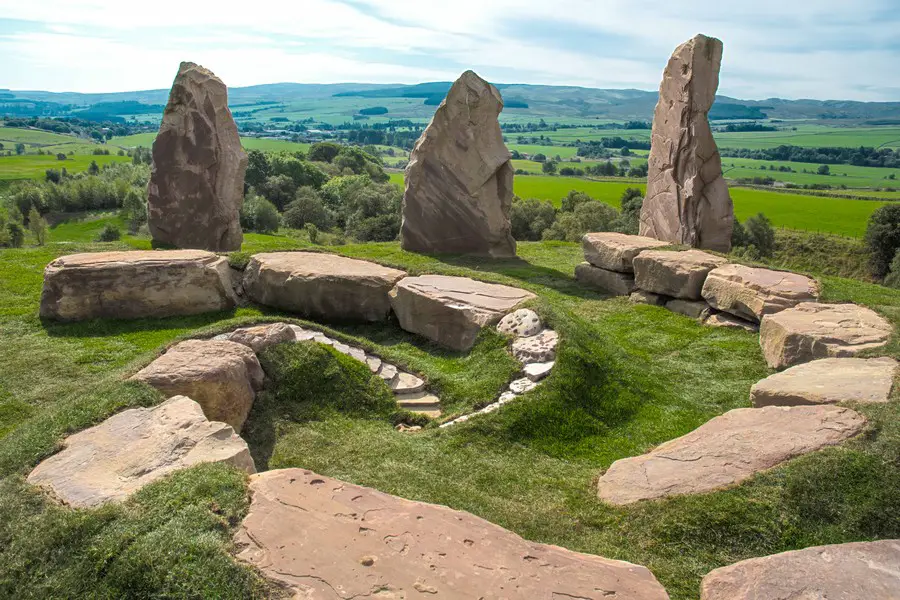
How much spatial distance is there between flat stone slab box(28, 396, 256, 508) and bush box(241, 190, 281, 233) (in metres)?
37.9

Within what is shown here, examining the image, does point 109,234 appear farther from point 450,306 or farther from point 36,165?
point 36,165

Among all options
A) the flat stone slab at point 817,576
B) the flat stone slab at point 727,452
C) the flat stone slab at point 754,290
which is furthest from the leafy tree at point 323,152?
the flat stone slab at point 817,576

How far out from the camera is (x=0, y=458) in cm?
616

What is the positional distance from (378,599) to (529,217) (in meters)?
33.3

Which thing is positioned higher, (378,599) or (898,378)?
(898,378)

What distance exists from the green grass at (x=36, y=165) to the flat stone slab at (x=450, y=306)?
7132cm

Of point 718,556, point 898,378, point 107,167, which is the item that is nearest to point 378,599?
point 718,556

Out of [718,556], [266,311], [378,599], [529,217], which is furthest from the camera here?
[529,217]

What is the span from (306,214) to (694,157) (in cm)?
3595

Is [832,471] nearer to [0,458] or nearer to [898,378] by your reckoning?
[898,378]

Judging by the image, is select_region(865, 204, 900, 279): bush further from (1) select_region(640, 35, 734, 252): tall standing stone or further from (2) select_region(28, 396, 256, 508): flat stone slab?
(2) select_region(28, 396, 256, 508): flat stone slab

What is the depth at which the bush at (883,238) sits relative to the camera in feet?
113

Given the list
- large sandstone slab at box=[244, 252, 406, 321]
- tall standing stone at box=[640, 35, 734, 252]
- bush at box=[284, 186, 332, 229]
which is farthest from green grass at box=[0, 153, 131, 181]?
tall standing stone at box=[640, 35, 734, 252]

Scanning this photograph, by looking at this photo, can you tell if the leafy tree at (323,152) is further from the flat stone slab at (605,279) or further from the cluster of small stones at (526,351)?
the cluster of small stones at (526,351)
